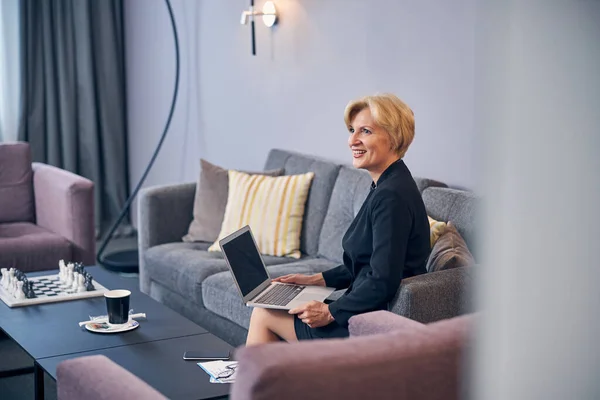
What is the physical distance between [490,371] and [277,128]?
398 centimetres

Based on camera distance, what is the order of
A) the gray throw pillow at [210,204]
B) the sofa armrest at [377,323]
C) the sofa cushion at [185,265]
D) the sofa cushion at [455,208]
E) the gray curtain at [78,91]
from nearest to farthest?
the sofa armrest at [377,323] → the sofa cushion at [455,208] → the sofa cushion at [185,265] → the gray throw pillow at [210,204] → the gray curtain at [78,91]

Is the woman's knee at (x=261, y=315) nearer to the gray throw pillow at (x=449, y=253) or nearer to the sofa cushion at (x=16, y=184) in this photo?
the gray throw pillow at (x=449, y=253)

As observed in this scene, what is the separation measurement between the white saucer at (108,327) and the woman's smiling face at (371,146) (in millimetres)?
887

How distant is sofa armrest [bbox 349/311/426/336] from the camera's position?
1670mm

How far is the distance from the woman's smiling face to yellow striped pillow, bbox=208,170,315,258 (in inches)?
45.7

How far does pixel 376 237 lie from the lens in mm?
2377

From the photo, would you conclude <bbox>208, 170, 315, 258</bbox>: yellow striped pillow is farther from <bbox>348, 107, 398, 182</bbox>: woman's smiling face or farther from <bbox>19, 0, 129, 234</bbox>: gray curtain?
<bbox>19, 0, 129, 234</bbox>: gray curtain

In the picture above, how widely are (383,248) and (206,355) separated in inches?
23.4

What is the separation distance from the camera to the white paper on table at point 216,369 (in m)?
2.10

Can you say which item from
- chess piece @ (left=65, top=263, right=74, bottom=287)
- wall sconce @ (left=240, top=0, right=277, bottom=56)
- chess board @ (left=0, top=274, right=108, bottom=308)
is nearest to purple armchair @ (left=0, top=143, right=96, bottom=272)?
chess board @ (left=0, top=274, right=108, bottom=308)

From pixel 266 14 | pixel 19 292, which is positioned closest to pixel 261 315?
pixel 19 292

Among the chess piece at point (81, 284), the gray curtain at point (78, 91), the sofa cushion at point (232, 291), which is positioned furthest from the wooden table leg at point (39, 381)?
the gray curtain at point (78, 91)

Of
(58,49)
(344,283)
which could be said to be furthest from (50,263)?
(58,49)

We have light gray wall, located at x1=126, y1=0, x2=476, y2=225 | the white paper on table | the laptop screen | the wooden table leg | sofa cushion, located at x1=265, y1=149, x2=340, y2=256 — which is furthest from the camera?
sofa cushion, located at x1=265, y1=149, x2=340, y2=256
